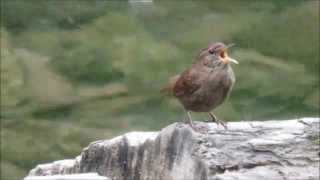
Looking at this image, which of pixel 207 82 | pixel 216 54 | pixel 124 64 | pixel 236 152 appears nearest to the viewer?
pixel 236 152

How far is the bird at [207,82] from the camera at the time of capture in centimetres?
449

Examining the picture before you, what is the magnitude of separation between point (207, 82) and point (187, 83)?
8 cm

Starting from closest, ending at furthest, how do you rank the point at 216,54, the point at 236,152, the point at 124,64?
the point at 236,152, the point at 216,54, the point at 124,64

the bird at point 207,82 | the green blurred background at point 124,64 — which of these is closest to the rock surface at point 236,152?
the bird at point 207,82

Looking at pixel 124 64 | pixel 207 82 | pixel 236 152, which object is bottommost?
pixel 236 152

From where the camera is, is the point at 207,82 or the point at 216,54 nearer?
the point at 207,82

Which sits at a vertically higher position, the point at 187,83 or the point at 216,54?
the point at 216,54

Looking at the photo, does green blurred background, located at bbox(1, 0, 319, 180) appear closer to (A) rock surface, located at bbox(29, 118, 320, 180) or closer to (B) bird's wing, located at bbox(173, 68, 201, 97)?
(B) bird's wing, located at bbox(173, 68, 201, 97)

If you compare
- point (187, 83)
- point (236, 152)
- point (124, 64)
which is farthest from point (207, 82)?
point (124, 64)

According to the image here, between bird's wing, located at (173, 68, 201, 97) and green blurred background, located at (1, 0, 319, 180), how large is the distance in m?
3.00

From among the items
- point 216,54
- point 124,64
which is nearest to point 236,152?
point 216,54

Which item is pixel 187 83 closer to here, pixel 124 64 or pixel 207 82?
pixel 207 82

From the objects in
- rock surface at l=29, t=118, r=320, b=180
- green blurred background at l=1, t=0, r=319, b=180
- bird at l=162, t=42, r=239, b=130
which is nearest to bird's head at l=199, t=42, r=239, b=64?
bird at l=162, t=42, r=239, b=130

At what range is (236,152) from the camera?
4.08 m
